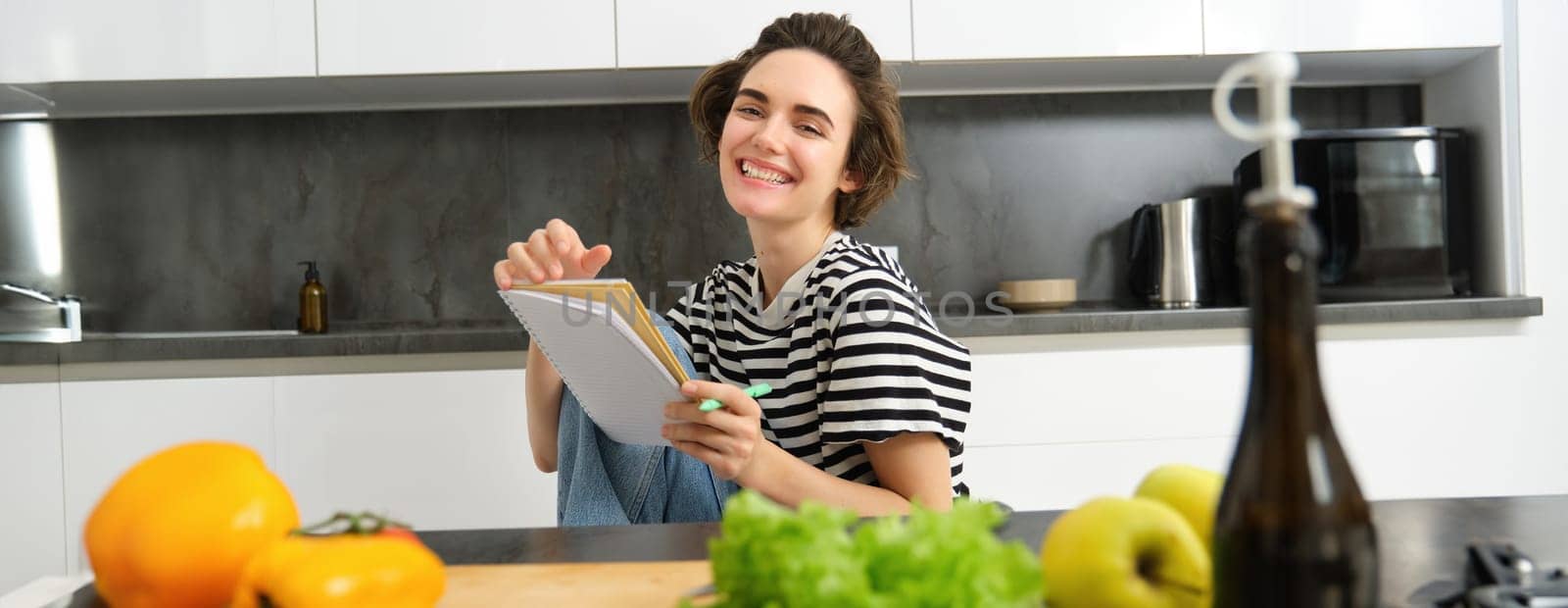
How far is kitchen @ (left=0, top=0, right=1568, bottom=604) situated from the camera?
2.27 metres

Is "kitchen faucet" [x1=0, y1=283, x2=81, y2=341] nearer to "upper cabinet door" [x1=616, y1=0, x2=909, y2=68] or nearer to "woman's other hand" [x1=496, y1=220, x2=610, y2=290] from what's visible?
"upper cabinet door" [x1=616, y1=0, x2=909, y2=68]

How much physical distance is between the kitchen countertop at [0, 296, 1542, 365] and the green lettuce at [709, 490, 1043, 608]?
6.01 ft

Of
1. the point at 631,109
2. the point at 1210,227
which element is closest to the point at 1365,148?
the point at 1210,227

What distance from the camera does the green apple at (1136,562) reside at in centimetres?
47

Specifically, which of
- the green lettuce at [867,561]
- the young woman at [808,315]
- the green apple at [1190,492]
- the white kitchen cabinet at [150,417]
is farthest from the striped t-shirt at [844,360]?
the white kitchen cabinet at [150,417]

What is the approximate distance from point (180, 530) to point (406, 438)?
1782 millimetres

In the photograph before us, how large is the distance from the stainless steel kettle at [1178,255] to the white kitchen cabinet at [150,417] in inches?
79.1

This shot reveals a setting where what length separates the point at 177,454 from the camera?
0.58m

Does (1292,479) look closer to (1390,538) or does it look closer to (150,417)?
(1390,538)

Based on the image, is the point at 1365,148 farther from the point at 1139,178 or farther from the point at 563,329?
the point at 563,329

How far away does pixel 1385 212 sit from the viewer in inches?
97.4

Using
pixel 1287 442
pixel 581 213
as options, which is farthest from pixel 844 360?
pixel 581 213

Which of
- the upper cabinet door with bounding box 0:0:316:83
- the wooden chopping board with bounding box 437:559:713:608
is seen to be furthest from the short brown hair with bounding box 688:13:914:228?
the upper cabinet door with bounding box 0:0:316:83

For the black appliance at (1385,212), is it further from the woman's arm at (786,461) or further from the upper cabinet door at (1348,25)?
the woman's arm at (786,461)
